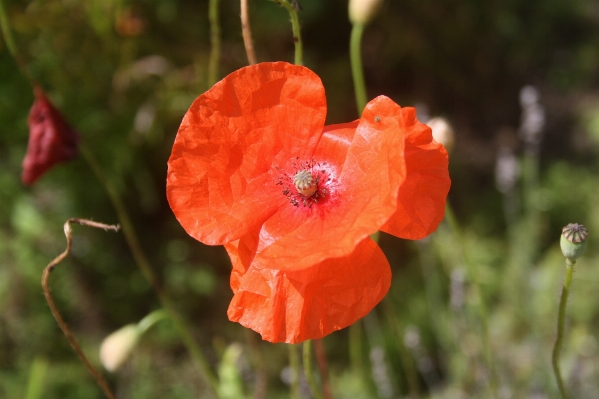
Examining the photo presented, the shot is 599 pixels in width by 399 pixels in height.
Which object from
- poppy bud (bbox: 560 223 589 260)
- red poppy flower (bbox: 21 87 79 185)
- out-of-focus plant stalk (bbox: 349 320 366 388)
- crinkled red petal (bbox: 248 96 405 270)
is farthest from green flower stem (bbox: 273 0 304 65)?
out-of-focus plant stalk (bbox: 349 320 366 388)

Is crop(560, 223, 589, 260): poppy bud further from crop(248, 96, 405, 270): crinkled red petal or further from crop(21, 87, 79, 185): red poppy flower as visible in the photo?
crop(21, 87, 79, 185): red poppy flower

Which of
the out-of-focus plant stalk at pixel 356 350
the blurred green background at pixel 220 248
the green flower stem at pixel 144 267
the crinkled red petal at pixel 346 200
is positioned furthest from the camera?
the blurred green background at pixel 220 248

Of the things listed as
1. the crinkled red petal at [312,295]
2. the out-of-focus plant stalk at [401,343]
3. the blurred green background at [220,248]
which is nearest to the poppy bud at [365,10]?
the crinkled red petal at [312,295]

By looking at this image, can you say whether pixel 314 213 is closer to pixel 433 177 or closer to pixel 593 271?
pixel 433 177

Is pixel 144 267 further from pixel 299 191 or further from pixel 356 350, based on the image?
pixel 356 350

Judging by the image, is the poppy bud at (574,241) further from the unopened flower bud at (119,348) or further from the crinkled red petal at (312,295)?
the unopened flower bud at (119,348)

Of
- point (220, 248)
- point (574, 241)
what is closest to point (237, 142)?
point (574, 241)

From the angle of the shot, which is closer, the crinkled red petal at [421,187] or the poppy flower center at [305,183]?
the crinkled red petal at [421,187]
